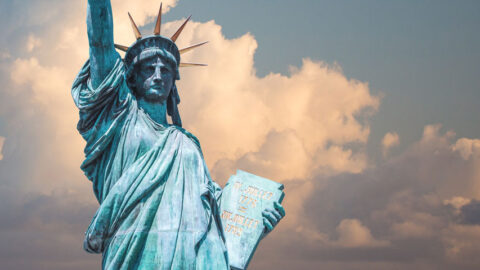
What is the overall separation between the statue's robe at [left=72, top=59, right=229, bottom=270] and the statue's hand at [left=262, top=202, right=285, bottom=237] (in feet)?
3.55

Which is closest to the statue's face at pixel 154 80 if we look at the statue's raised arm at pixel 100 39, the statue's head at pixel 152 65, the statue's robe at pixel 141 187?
the statue's head at pixel 152 65

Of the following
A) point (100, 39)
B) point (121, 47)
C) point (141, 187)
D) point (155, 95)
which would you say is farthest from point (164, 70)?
point (141, 187)

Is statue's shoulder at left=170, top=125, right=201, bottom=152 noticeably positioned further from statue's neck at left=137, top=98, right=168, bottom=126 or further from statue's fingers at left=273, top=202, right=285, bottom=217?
statue's fingers at left=273, top=202, right=285, bottom=217

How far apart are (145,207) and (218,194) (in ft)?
6.03

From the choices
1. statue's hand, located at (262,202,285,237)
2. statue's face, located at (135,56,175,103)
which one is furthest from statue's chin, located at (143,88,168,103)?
statue's hand, located at (262,202,285,237)

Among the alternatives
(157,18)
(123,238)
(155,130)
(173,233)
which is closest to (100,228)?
(123,238)

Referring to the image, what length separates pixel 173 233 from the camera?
31.9 feet

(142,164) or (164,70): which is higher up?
(164,70)

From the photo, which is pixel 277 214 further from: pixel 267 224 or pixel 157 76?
pixel 157 76

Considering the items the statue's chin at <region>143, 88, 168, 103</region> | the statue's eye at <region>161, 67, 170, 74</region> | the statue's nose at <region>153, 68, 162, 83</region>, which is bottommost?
the statue's chin at <region>143, 88, 168, 103</region>

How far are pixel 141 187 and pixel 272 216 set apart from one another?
97.3 inches

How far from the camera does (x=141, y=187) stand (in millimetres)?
9969

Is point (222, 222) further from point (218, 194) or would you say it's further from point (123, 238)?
point (123, 238)

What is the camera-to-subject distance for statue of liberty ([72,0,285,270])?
9.73m
